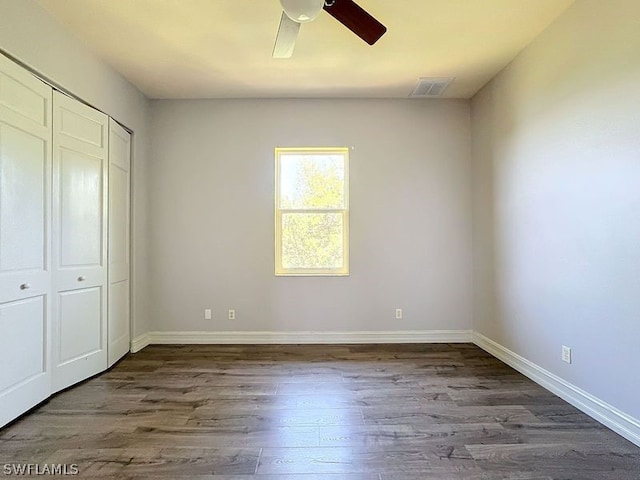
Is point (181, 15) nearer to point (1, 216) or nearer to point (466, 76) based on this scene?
point (1, 216)

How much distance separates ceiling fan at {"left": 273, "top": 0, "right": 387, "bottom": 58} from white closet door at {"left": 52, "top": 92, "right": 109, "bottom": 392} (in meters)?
1.81

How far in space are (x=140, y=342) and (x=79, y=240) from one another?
1.46 meters

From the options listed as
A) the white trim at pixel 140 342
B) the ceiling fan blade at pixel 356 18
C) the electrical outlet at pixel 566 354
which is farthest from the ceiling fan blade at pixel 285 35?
the white trim at pixel 140 342

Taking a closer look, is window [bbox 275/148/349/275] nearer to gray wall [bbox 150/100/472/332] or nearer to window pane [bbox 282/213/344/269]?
window pane [bbox 282/213/344/269]

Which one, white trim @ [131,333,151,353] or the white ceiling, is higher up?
the white ceiling

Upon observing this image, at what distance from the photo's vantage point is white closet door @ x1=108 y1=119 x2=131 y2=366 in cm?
353

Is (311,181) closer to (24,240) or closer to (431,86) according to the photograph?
(431,86)

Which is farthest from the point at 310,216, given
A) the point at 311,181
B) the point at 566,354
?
the point at 566,354

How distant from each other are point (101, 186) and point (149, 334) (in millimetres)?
1764

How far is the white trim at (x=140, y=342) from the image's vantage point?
12.9 ft

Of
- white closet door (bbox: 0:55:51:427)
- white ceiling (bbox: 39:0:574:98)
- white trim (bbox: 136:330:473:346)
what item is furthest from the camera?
white trim (bbox: 136:330:473:346)

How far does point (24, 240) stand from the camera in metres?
2.47

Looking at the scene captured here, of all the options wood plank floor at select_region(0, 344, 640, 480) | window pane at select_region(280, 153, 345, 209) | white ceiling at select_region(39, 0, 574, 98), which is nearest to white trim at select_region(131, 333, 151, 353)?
wood plank floor at select_region(0, 344, 640, 480)

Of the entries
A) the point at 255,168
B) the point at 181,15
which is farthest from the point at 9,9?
the point at 255,168
